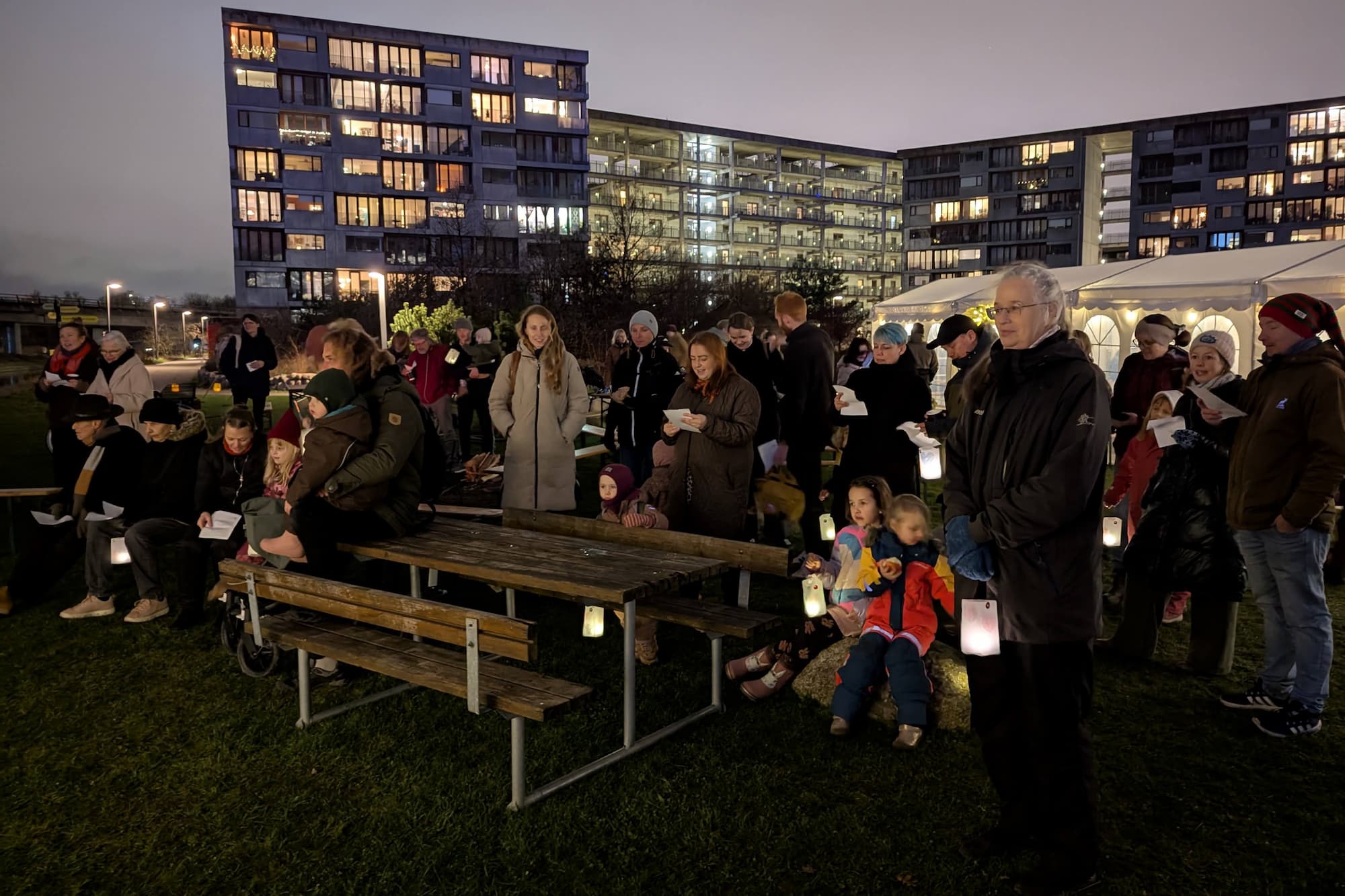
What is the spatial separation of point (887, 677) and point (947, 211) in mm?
100352

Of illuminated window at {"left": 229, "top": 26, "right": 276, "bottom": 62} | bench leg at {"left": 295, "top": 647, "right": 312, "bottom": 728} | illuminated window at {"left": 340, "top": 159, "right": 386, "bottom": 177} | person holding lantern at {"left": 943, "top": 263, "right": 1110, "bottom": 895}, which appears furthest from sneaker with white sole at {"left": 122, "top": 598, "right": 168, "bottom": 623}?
illuminated window at {"left": 229, "top": 26, "right": 276, "bottom": 62}

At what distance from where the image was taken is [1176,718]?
4.53 metres

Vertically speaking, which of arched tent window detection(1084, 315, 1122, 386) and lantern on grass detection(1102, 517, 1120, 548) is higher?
arched tent window detection(1084, 315, 1122, 386)

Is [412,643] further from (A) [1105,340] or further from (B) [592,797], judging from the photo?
(A) [1105,340]

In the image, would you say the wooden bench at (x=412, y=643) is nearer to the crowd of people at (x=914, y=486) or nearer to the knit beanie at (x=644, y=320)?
the crowd of people at (x=914, y=486)

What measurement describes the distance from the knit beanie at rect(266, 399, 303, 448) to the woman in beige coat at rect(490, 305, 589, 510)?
1.32 m

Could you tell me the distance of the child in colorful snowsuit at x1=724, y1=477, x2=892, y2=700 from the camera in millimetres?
4703

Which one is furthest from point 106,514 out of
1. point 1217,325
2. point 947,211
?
point 947,211

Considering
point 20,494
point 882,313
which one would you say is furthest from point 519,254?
point 20,494

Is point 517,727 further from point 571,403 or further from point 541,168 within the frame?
point 541,168

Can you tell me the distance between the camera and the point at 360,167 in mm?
65438

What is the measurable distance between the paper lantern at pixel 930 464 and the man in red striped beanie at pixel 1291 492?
1750 mm

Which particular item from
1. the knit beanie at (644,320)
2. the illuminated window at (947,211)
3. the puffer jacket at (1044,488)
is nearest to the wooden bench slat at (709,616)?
the puffer jacket at (1044,488)

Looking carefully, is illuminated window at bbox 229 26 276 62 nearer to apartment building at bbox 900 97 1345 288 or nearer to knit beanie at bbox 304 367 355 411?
apartment building at bbox 900 97 1345 288
